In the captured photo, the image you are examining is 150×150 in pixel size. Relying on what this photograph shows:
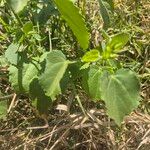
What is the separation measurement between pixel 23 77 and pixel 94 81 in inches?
8.6

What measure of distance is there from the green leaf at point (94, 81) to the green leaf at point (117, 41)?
0.24 ft

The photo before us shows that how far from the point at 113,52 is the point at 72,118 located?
260 millimetres

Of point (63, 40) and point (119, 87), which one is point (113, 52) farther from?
point (63, 40)

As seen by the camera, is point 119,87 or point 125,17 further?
point 125,17

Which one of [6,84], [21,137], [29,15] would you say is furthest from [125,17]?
[21,137]

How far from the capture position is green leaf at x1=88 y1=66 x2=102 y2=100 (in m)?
1.20

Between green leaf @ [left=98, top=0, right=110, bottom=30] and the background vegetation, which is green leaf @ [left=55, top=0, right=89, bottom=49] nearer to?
the background vegetation

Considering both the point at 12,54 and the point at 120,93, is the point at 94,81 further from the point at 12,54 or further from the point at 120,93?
the point at 12,54

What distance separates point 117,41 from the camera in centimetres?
119

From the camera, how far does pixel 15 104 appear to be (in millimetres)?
1423

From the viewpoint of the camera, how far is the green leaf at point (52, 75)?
3.90 feet

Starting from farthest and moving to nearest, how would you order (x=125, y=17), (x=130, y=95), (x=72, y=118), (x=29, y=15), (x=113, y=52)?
(x=125, y=17), (x=29, y=15), (x=72, y=118), (x=113, y=52), (x=130, y=95)

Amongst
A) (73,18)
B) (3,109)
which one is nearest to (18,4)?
(73,18)

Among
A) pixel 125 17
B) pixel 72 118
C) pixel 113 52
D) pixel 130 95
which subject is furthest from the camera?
pixel 125 17
